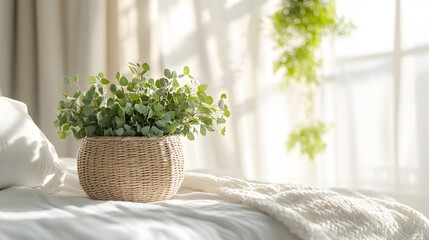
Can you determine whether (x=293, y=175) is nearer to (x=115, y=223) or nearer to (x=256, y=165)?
(x=256, y=165)

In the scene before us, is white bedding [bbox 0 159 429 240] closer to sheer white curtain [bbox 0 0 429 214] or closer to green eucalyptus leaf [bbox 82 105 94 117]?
green eucalyptus leaf [bbox 82 105 94 117]

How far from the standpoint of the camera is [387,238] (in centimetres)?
122

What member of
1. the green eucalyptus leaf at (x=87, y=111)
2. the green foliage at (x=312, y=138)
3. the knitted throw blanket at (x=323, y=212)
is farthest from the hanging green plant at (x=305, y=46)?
the green eucalyptus leaf at (x=87, y=111)

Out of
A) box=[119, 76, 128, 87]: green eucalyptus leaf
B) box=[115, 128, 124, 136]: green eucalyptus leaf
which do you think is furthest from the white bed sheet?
box=[119, 76, 128, 87]: green eucalyptus leaf

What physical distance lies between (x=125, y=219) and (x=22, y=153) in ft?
1.18

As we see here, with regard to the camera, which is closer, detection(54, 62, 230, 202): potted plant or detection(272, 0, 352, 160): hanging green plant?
detection(54, 62, 230, 202): potted plant

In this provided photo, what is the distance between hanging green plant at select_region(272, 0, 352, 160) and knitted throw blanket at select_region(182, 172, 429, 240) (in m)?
1.77

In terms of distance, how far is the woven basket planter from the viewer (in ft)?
3.91

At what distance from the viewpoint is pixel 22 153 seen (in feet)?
4.11

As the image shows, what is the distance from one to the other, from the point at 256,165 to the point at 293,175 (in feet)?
0.73

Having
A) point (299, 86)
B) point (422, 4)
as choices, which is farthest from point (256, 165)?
A: point (422, 4)

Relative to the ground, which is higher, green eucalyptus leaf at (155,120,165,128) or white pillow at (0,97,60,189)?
green eucalyptus leaf at (155,120,165,128)

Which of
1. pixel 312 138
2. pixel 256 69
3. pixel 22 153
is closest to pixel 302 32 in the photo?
pixel 256 69

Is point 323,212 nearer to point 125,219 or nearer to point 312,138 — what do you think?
point 125,219
